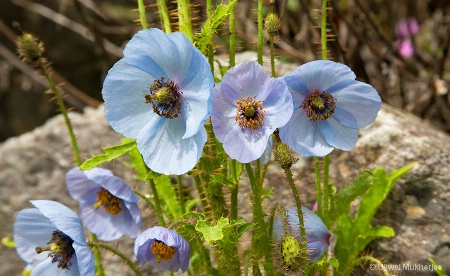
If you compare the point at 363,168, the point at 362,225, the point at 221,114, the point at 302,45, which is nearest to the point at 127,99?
the point at 221,114

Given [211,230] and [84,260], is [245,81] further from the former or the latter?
[84,260]

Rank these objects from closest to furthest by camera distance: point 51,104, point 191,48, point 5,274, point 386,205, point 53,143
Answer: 1. point 191,48
2. point 386,205
3. point 5,274
4. point 53,143
5. point 51,104

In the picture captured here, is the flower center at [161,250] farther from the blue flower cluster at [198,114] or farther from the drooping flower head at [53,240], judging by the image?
the drooping flower head at [53,240]

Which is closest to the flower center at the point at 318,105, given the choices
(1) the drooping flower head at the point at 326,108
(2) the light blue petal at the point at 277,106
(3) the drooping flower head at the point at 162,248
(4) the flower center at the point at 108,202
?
(1) the drooping flower head at the point at 326,108

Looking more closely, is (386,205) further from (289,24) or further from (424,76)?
(289,24)

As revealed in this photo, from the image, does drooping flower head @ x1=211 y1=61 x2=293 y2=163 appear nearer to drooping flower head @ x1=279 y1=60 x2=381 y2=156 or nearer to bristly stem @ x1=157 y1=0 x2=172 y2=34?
drooping flower head @ x1=279 y1=60 x2=381 y2=156

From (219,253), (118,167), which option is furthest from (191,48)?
(118,167)

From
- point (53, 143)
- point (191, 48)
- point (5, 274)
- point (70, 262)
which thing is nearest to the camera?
point (191, 48)
